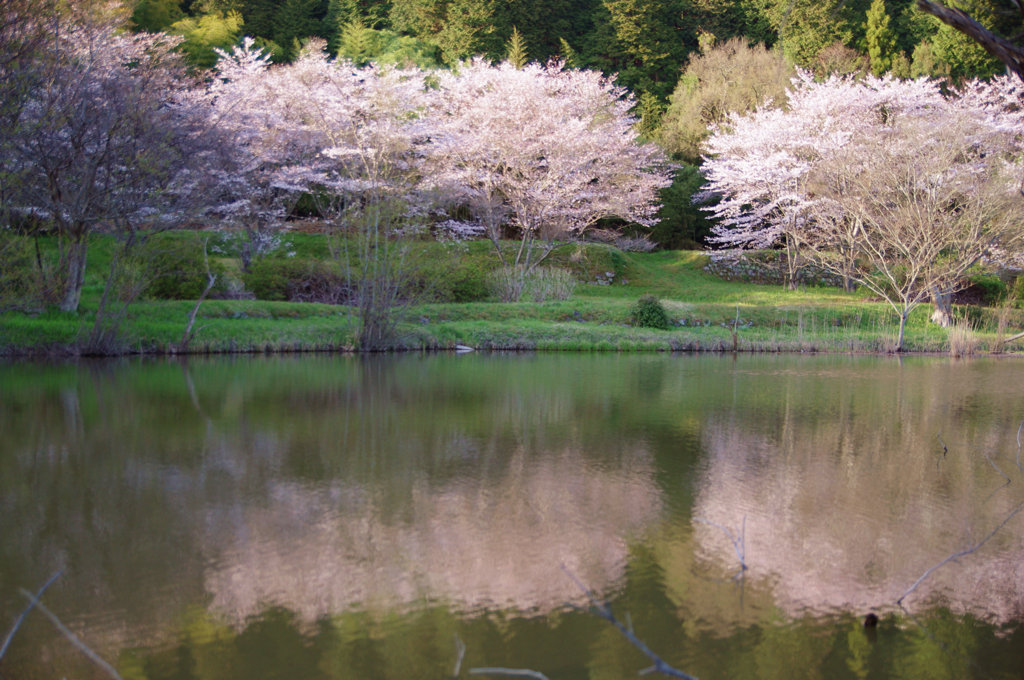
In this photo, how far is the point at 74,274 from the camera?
56.7 feet

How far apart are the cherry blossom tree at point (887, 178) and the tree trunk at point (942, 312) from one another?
196mm

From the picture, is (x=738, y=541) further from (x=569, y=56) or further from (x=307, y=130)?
(x=569, y=56)

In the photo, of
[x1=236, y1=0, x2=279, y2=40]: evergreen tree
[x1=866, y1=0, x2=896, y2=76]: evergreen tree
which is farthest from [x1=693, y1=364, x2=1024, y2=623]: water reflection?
[x1=236, y1=0, x2=279, y2=40]: evergreen tree

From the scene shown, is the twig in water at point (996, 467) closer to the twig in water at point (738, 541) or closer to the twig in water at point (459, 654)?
the twig in water at point (738, 541)

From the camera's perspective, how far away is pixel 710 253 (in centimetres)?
3219

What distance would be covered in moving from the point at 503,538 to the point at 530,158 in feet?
71.5

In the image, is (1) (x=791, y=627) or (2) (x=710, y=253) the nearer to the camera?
(1) (x=791, y=627)

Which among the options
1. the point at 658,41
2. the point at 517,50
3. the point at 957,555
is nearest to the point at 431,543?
the point at 957,555

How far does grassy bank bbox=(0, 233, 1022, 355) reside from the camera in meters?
16.9

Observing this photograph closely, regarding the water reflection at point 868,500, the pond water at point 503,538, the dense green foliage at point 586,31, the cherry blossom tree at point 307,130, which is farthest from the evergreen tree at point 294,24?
the water reflection at point 868,500

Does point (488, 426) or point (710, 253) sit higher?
point (710, 253)

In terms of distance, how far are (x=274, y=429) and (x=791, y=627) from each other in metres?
6.15

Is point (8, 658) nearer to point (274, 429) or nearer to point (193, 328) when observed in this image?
point (274, 429)

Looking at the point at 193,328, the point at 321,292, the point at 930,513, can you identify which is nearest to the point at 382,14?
the point at 321,292
